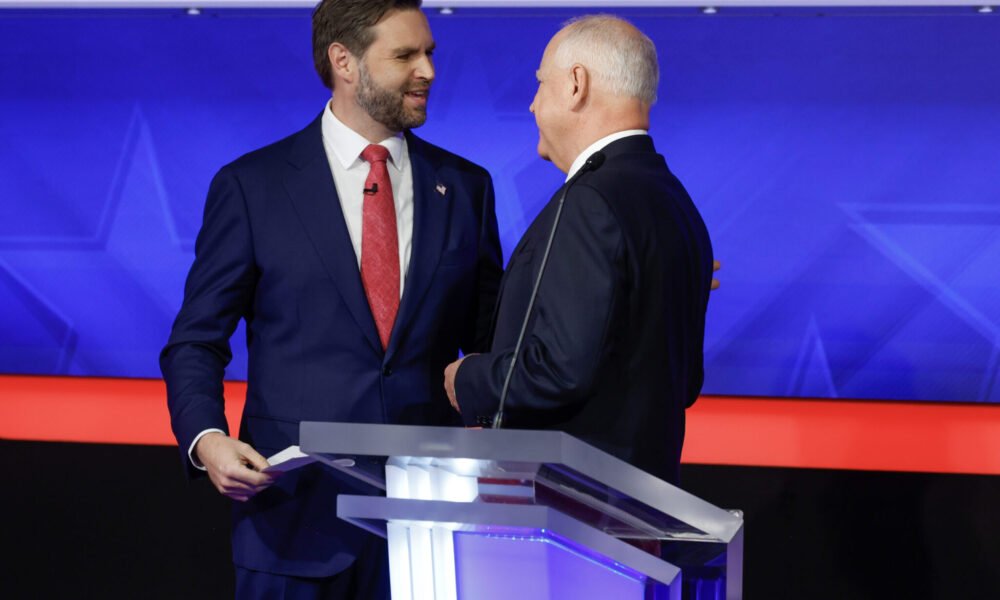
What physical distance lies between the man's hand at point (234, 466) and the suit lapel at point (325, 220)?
0.98 ft

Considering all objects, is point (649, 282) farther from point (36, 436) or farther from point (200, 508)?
point (36, 436)

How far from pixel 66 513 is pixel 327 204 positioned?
5.47 ft

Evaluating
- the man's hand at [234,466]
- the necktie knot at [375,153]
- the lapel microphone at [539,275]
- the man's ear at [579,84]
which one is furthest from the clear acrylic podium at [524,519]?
the necktie knot at [375,153]

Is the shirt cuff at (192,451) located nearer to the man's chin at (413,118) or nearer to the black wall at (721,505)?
the man's chin at (413,118)

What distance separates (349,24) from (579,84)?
512 mm

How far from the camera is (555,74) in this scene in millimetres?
2080

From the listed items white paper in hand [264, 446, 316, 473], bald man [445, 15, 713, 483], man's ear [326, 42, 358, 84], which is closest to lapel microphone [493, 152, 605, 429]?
bald man [445, 15, 713, 483]

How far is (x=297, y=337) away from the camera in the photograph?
7.12 ft

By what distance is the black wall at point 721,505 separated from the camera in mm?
3234

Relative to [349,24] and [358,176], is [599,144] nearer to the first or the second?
[358,176]

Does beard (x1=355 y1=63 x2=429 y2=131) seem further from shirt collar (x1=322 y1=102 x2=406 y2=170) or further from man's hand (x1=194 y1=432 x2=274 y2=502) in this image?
man's hand (x1=194 y1=432 x2=274 y2=502)

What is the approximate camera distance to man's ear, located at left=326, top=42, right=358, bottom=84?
7.64 feet

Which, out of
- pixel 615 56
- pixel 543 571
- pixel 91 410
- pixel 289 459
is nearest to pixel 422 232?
pixel 615 56

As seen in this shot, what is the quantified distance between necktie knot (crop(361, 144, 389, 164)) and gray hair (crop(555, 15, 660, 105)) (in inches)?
14.6
